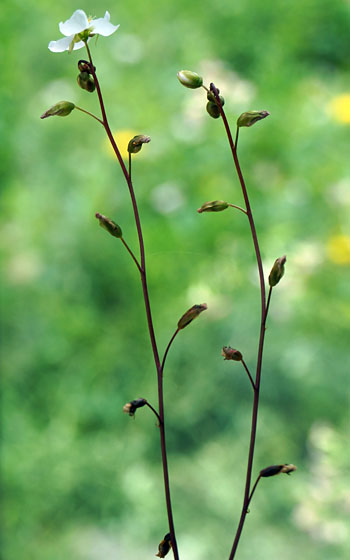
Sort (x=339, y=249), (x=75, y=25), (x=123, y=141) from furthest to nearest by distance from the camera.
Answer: (x=123, y=141) < (x=339, y=249) < (x=75, y=25)

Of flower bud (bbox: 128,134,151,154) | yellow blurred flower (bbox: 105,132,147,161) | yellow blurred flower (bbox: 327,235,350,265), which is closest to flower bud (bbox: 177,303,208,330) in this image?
flower bud (bbox: 128,134,151,154)

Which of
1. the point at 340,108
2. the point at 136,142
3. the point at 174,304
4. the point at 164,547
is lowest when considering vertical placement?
the point at 164,547

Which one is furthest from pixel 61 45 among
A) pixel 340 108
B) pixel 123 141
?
pixel 340 108

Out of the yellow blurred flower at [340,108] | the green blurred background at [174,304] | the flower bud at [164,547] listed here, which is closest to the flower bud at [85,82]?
the flower bud at [164,547]

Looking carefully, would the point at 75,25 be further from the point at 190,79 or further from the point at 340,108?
the point at 340,108

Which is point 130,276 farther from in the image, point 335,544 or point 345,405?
point 335,544

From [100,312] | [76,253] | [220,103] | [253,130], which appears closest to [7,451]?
[100,312]
